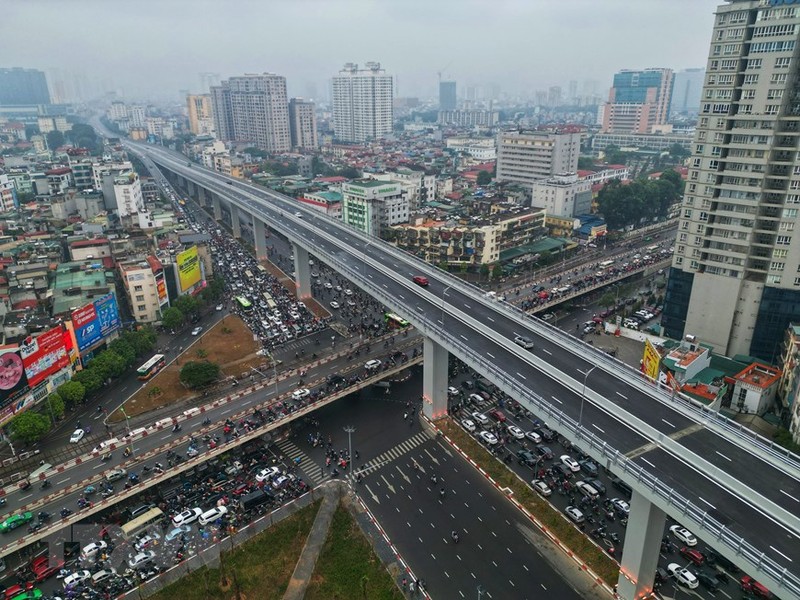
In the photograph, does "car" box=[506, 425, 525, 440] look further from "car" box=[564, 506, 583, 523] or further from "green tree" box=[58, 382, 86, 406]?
"green tree" box=[58, 382, 86, 406]

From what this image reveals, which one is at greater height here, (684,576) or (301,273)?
(301,273)

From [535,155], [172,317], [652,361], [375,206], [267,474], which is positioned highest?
[535,155]

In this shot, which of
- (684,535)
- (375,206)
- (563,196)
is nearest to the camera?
(684,535)

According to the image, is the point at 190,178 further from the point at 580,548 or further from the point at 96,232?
the point at 580,548

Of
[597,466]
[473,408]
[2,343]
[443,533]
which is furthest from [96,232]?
[597,466]

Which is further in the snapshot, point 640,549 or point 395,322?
point 395,322

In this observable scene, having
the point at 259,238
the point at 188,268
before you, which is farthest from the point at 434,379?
the point at 259,238

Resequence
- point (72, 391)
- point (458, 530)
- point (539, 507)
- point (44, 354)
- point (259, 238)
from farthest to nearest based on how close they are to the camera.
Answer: point (259, 238) < point (72, 391) < point (44, 354) < point (539, 507) < point (458, 530)

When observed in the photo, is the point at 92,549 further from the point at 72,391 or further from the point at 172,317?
the point at 172,317
